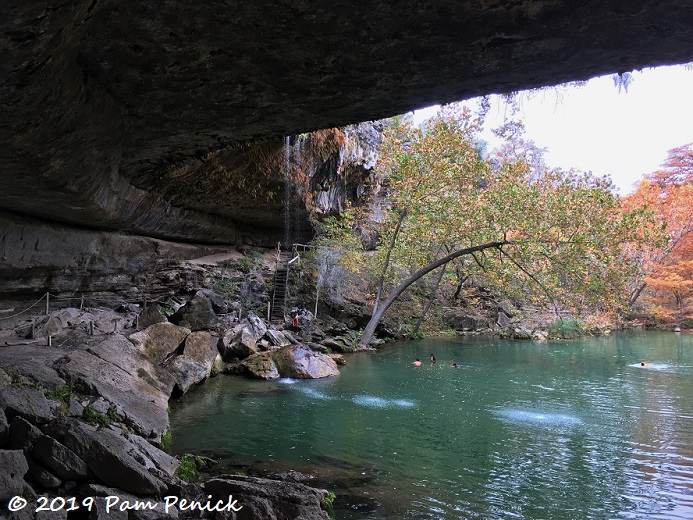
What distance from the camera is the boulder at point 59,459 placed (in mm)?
4027

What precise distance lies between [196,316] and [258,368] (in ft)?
8.95

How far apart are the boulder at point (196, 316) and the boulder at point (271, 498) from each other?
901cm

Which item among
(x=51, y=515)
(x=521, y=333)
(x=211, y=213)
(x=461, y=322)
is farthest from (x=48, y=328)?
(x=521, y=333)

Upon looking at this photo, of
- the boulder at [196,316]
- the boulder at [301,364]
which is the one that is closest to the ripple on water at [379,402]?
the boulder at [301,364]

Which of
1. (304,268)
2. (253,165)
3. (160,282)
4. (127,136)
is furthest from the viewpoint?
(304,268)

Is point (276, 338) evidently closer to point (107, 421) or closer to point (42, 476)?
point (107, 421)

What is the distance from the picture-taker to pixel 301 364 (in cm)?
1238

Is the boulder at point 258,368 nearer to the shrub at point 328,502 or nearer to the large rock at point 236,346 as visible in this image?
the large rock at point 236,346

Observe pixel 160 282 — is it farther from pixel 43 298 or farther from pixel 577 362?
pixel 577 362

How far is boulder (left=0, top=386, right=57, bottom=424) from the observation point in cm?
461

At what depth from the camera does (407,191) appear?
1631cm

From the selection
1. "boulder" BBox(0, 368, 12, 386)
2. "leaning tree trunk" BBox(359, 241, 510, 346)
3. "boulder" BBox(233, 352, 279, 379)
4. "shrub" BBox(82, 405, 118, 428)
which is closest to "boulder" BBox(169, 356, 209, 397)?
"boulder" BBox(233, 352, 279, 379)

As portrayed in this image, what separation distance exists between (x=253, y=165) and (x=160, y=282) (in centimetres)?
564

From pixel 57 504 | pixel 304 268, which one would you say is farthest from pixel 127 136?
pixel 304 268
